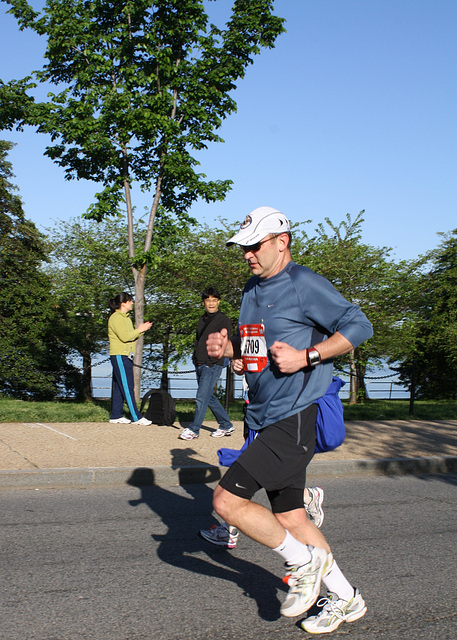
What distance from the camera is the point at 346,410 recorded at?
42.2 feet

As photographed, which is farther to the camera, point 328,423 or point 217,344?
point 217,344

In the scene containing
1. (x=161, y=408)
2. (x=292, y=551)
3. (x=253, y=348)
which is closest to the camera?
(x=292, y=551)

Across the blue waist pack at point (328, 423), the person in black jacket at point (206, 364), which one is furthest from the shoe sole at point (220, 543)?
the person in black jacket at point (206, 364)

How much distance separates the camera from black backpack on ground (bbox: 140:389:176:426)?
9.23 metres

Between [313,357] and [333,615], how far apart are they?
125 centimetres

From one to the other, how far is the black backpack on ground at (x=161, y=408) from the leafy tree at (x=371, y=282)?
13499mm

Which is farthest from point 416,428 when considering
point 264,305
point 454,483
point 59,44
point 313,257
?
point 313,257

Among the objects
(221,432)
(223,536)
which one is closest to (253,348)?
(223,536)

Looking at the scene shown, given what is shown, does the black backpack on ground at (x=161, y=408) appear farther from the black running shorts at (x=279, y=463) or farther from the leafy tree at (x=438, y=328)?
the leafy tree at (x=438, y=328)

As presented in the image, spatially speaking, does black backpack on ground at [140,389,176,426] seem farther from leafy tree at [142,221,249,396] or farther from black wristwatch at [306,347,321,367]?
leafy tree at [142,221,249,396]

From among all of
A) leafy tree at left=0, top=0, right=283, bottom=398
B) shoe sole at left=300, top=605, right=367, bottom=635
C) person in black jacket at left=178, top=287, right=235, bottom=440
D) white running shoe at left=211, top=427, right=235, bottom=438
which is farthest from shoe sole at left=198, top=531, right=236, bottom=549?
leafy tree at left=0, top=0, right=283, bottom=398

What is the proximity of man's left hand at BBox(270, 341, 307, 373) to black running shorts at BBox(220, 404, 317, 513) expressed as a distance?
0.27 metres

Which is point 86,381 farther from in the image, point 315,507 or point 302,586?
point 302,586

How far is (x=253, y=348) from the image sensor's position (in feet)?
10.5
